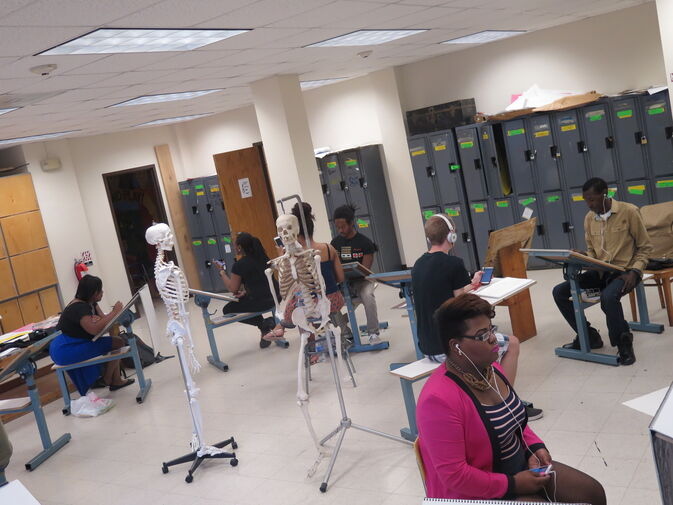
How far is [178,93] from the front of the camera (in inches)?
308

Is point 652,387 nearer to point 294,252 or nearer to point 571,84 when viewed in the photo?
point 294,252

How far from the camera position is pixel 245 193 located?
1027 cm

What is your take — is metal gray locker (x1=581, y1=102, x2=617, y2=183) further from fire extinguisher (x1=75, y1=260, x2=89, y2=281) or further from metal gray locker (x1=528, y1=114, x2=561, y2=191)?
fire extinguisher (x1=75, y1=260, x2=89, y2=281)

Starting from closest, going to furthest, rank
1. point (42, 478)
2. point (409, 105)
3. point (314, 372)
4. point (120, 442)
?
point (42, 478)
point (120, 442)
point (314, 372)
point (409, 105)

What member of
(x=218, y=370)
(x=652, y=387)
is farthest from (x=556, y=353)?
(x=218, y=370)

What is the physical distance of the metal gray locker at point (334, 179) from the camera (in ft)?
33.9

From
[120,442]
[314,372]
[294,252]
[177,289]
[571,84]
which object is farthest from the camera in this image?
[571,84]

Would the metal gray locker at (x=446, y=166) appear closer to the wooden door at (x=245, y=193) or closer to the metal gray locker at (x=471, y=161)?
the metal gray locker at (x=471, y=161)

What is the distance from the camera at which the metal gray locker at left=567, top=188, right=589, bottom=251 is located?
8.44 metres

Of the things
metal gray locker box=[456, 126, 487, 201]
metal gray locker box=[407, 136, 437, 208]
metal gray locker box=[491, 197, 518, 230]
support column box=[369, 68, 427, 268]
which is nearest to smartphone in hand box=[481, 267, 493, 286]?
metal gray locker box=[491, 197, 518, 230]

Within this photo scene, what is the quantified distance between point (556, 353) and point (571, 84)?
14.3 feet

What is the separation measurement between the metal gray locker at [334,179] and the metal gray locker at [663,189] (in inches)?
168

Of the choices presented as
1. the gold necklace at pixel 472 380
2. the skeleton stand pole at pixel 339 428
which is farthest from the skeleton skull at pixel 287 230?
the gold necklace at pixel 472 380

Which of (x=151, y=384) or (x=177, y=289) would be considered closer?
(x=177, y=289)
